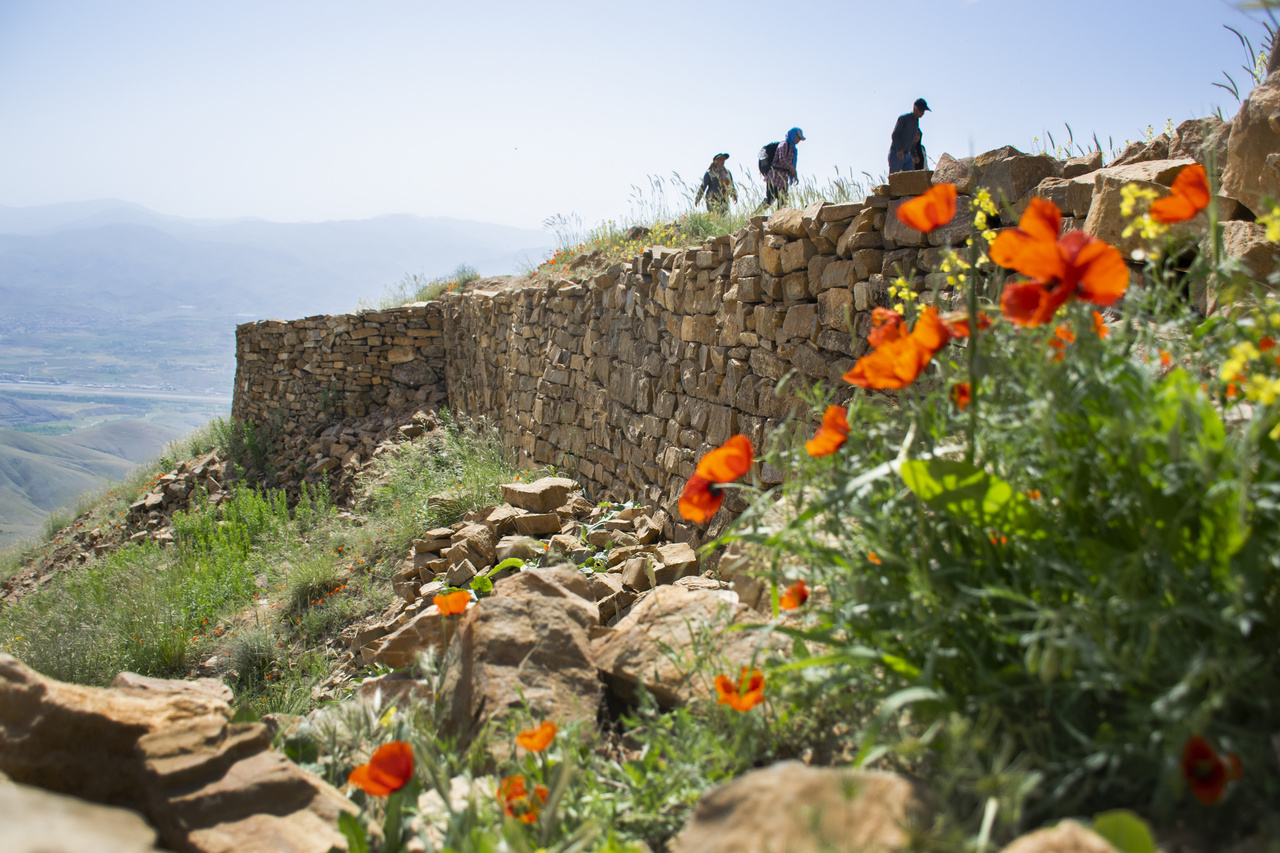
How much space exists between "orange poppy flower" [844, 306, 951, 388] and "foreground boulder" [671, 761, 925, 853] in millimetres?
615

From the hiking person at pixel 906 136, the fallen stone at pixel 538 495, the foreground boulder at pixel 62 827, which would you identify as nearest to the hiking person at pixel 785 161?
the hiking person at pixel 906 136

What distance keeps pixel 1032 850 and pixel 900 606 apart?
401 mm

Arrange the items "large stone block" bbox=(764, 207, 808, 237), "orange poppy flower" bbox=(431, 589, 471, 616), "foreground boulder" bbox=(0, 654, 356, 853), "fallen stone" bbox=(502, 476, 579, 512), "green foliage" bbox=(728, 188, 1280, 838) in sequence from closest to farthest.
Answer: "green foliage" bbox=(728, 188, 1280, 838) → "foreground boulder" bbox=(0, 654, 356, 853) → "orange poppy flower" bbox=(431, 589, 471, 616) → "large stone block" bbox=(764, 207, 808, 237) → "fallen stone" bbox=(502, 476, 579, 512)

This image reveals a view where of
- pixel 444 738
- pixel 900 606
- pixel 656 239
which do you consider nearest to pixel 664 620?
pixel 444 738

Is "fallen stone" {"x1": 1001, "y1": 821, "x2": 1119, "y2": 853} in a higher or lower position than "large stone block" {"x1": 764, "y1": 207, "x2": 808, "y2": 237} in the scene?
lower

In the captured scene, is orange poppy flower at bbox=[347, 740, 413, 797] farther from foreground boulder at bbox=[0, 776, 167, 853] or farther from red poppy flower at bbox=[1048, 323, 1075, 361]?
red poppy flower at bbox=[1048, 323, 1075, 361]

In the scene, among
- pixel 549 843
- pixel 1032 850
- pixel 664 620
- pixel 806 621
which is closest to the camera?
pixel 1032 850

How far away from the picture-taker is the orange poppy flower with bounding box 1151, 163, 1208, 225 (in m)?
1.23

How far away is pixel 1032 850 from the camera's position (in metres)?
0.81

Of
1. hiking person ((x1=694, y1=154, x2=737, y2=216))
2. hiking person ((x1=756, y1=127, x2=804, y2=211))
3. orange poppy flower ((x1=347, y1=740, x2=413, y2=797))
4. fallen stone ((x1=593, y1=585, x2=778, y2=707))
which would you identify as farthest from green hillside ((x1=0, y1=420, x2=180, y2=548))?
orange poppy flower ((x1=347, y1=740, x2=413, y2=797))

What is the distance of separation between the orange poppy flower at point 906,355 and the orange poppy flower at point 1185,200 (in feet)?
1.38

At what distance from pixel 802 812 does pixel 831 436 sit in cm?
64

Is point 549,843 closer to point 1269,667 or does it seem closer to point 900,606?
point 900,606

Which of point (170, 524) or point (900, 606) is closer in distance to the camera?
point (900, 606)
